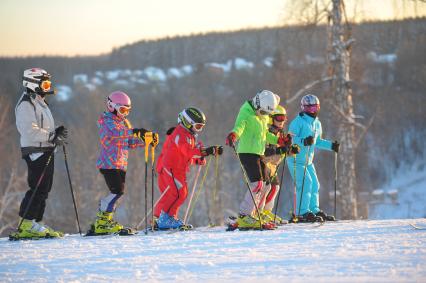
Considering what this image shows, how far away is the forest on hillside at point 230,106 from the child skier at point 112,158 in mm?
1349

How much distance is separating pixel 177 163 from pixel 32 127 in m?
2.03

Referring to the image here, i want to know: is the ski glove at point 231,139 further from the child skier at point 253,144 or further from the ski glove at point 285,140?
the ski glove at point 285,140

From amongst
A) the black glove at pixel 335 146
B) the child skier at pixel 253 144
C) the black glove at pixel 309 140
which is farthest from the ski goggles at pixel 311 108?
the child skier at pixel 253 144

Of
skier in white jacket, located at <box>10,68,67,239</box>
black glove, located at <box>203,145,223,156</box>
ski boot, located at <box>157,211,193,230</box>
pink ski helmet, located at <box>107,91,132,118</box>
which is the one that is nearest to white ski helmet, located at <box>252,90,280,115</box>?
black glove, located at <box>203,145,223,156</box>

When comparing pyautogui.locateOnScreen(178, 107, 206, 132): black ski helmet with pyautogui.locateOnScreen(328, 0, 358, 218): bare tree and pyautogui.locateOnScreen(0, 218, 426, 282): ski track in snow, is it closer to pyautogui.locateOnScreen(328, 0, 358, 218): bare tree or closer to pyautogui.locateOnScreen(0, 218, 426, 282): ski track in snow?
pyautogui.locateOnScreen(0, 218, 426, 282): ski track in snow

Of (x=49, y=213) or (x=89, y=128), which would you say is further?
(x=89, y=128)

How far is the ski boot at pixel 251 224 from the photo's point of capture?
941 centimetres

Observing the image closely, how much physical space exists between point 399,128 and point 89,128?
73.7 feet

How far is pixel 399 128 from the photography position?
53.2 metres

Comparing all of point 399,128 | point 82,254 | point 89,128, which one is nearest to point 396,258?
point 82,254

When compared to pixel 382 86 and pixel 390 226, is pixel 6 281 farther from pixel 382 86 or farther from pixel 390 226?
pixel 382 86

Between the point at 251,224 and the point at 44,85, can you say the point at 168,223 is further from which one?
the point at 44,85

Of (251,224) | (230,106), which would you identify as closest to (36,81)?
(251,224)

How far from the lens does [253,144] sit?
9.90m
